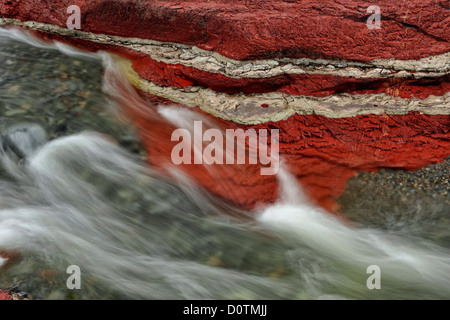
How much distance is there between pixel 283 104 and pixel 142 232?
1727 mm

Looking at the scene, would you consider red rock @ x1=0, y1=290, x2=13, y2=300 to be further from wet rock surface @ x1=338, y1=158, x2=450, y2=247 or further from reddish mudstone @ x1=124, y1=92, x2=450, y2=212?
wet rock surface @ x1=338, y1=158, x2=450, y2=247

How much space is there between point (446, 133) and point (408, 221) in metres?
0.94

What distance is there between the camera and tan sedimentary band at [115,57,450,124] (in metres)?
3.06

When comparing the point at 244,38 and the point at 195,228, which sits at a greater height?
the point at 244,38

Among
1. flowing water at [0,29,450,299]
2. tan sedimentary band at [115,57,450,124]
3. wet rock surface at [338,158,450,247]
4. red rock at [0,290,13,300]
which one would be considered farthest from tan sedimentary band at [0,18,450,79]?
red rock at [0,290,13,300]

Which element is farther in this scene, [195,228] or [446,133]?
[446,133]

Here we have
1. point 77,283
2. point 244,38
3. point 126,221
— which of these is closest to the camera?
point 77,283

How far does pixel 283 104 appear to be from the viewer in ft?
10.6

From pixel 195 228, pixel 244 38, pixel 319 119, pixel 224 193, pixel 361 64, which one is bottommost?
pixel 195 228

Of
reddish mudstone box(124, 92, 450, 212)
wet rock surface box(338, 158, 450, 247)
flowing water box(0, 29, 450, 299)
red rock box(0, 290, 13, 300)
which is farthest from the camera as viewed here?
reddish mudstone box(124, 92, 450, 212)

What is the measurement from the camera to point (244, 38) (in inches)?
124

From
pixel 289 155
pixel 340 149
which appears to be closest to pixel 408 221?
pixel 340 149

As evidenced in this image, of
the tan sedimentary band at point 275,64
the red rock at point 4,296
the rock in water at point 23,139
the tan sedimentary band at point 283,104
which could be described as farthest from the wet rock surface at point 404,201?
the rock in water at point 23,139

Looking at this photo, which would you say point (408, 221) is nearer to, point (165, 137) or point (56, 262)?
point (165, 137)
